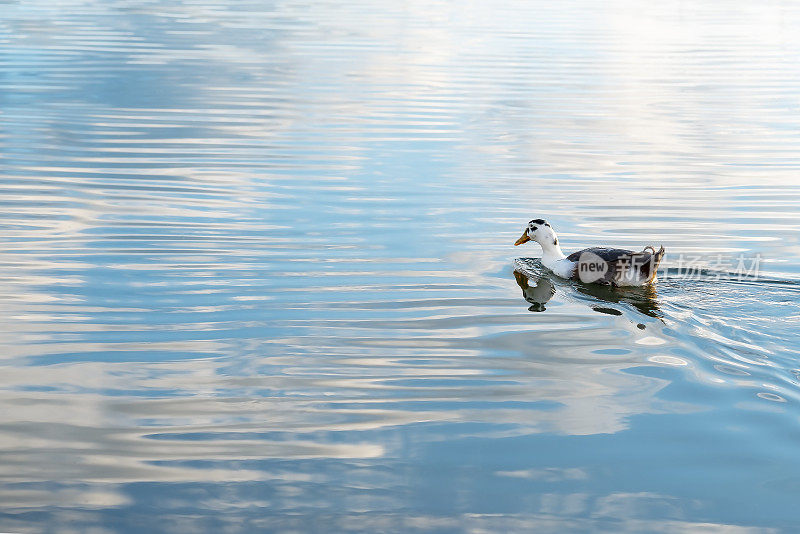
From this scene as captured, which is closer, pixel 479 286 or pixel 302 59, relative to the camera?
pixel 479 286

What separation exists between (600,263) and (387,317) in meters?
2.31

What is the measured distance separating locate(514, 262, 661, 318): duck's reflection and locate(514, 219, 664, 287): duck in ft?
0.23

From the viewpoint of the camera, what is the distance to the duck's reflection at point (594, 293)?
9.88m

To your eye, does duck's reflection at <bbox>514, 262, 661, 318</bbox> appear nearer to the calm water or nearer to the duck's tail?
the calm water

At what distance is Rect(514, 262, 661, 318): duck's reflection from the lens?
988 centimetres

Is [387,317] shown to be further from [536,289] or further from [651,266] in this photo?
[651,266]

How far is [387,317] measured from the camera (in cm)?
951

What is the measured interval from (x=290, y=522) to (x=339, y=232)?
21.3 feet

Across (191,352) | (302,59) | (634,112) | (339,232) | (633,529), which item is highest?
(302,59)

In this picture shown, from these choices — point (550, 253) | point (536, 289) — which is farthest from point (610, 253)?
point (550, 253)

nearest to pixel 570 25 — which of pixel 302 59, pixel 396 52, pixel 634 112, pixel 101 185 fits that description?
pixel 396 52

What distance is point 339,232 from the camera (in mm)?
12375

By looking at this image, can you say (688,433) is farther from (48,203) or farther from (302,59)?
(302,59)

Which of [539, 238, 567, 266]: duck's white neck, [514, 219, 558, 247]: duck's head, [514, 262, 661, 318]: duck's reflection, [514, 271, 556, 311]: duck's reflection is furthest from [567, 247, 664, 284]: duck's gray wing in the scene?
[514, 219, 558, 247]: duck's head
